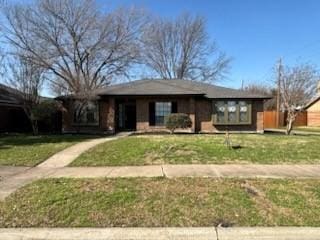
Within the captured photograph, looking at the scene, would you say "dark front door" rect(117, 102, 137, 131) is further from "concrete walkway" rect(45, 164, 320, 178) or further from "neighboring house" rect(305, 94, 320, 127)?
"neighboring house" rect(305, 94, 320, 127)

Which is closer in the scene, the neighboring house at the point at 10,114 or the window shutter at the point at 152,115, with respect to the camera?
the window shutter at the point at 152,115

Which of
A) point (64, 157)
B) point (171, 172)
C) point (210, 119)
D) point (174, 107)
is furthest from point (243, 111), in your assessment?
point (171, 172)

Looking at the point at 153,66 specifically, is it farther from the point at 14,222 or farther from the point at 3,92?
the point at 14,222

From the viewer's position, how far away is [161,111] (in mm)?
26391

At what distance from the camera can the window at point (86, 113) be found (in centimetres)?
2622

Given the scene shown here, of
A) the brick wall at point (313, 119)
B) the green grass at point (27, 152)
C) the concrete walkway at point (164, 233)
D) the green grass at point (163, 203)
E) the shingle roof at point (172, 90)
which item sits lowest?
the concrete walkway at point (164, 233)

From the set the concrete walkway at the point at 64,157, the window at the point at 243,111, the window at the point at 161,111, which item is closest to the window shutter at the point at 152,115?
the window at the point at 161,111

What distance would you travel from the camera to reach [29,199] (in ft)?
Result: 25.0

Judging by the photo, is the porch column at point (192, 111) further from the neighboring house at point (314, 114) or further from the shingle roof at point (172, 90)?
the neighboring house at point (314, 114)

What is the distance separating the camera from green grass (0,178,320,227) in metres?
6.53

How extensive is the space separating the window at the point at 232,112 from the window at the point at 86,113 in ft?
26.4

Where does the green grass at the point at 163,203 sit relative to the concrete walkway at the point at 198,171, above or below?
below

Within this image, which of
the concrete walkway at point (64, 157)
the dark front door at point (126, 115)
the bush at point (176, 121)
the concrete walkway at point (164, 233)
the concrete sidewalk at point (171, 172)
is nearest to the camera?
the concrete walkway at point (164, 233)

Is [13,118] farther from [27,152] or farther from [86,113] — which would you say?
[27,152]
